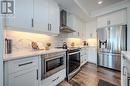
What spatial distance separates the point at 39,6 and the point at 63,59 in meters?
1.54

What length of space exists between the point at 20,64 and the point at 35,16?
45.2 inches

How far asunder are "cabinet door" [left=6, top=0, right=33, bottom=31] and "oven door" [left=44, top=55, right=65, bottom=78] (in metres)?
0.84

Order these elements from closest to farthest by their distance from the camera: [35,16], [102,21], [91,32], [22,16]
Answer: [22,16], [35,16], [102,21], [91,32]

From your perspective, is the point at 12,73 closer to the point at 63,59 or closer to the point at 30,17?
the point at 30,17

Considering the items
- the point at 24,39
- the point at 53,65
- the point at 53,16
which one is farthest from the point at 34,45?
the point at 53,16

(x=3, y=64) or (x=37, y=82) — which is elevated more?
(x=3, y=64)

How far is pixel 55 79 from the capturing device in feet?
8.77

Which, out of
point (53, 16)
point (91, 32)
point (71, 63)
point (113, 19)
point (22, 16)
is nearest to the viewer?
point (22, 16)

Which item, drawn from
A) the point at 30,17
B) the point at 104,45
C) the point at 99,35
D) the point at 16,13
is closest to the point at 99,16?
the point at 99,35

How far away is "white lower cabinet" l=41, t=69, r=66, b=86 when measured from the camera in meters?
2.31

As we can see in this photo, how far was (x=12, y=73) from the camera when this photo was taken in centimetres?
149

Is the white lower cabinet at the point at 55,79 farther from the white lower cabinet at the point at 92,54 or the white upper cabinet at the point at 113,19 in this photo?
the white lower cabinet at the point at 92,54

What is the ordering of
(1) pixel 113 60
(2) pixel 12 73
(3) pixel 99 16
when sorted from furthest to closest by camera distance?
(3) pixel 99 16 → (1) pixel 113 60 → (2) pixel 12 73

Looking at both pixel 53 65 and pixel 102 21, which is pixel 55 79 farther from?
pixel 102 21
